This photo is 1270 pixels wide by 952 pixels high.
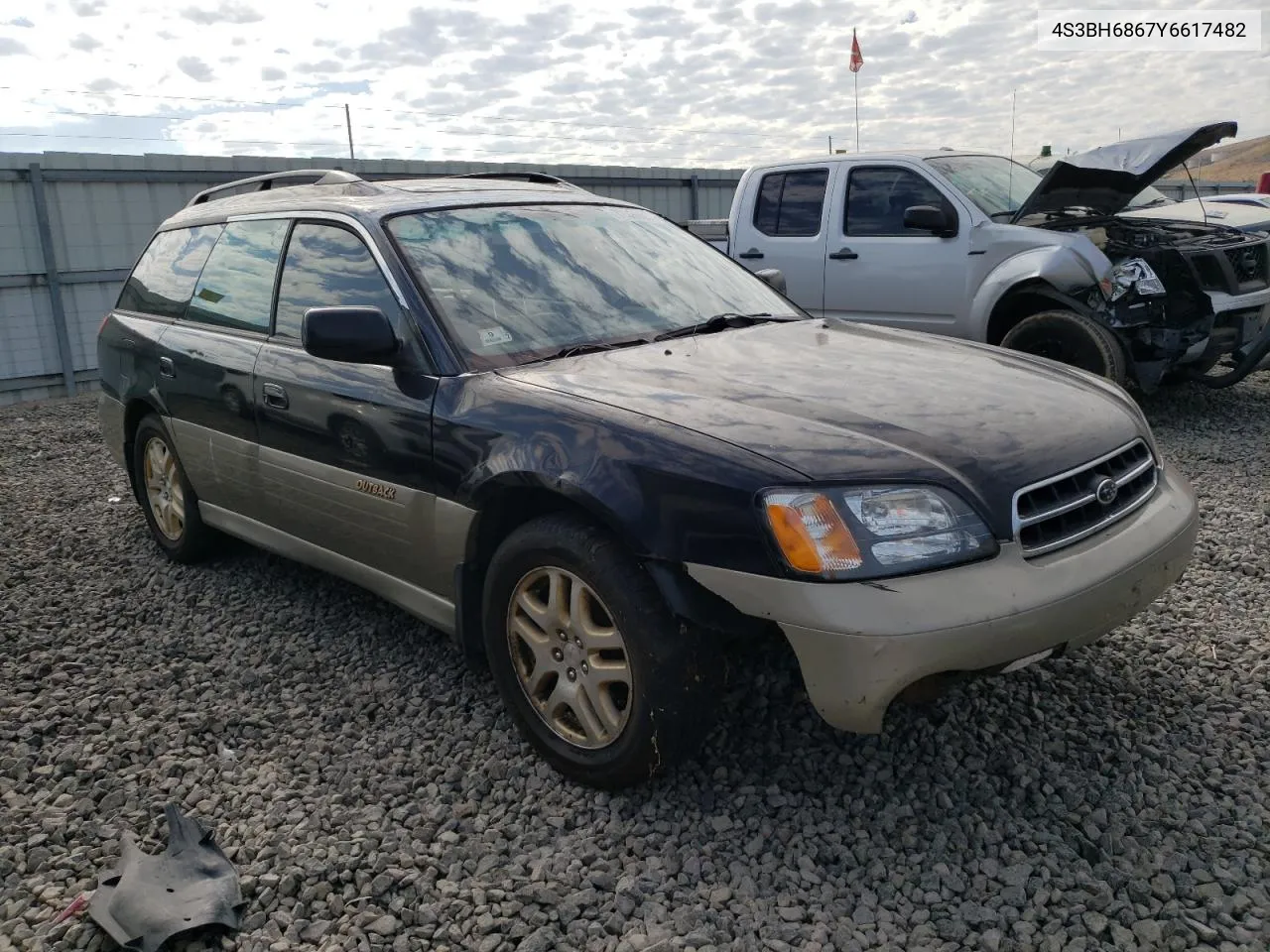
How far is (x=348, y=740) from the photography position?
3.28m

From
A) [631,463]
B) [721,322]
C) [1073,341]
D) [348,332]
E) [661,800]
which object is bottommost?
[661,800]

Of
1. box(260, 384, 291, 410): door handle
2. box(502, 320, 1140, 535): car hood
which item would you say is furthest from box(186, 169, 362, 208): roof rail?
box(502, 320, 1140, 535): car hood

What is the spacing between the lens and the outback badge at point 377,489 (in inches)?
130

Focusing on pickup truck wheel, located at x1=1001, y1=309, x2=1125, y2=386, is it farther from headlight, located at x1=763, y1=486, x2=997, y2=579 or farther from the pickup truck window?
headlight, located at x1=763, y1=486, x2=997, y2=579

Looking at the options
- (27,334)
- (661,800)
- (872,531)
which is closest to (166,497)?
(661,800)

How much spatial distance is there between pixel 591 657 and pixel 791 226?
20.3 ft

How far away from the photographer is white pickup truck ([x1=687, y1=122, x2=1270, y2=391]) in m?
6.57

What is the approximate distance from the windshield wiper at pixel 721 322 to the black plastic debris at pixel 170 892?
2007 mm

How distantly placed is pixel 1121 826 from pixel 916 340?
1.71 m

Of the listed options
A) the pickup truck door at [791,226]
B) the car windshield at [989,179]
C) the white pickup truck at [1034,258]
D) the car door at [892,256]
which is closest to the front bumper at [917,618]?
the white pickup truck at [1034,258]

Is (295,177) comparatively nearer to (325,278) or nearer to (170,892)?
(325,278)

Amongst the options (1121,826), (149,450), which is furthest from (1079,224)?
(149,450)

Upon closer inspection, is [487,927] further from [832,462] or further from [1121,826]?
[1121,826]

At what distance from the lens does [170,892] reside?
8.32 ft
